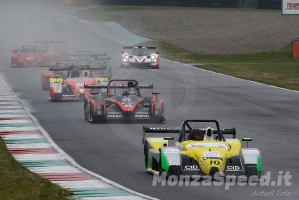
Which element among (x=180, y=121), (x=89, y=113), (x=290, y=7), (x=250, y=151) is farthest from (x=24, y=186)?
(x=290, y=7)

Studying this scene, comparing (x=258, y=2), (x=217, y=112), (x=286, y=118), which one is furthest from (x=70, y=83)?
(x=258, y=2)

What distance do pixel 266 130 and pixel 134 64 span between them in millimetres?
26243

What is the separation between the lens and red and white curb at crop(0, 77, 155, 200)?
12109 millimetres

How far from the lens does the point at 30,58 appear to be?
152 feet

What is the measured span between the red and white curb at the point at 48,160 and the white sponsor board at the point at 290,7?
109 feet

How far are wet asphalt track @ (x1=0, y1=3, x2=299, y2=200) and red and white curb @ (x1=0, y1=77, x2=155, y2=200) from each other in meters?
0.28

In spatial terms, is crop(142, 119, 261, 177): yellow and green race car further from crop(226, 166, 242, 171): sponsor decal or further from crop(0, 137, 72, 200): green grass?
crop(0, 137, 72, 200): green grass

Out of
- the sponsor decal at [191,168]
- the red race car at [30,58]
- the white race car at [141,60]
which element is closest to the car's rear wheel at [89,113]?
the sponsor decal at [191,168]

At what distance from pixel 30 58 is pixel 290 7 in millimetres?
18135

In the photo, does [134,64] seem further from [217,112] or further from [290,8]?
[217,112]

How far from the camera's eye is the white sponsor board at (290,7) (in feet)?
176

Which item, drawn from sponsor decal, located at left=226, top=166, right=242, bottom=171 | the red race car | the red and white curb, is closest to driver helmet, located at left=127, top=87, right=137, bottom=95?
the red and white curb

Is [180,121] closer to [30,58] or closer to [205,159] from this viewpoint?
[205,159]

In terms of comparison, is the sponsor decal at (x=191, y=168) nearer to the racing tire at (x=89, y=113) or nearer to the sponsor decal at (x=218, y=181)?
the sponsor decal at (x=218, y=181)
